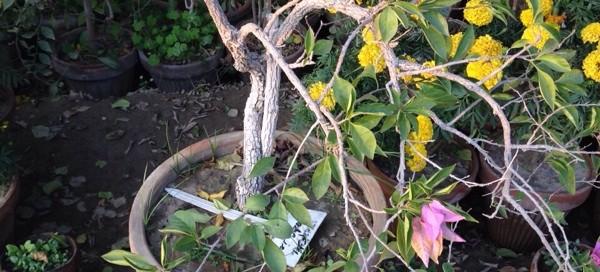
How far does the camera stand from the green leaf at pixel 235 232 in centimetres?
109

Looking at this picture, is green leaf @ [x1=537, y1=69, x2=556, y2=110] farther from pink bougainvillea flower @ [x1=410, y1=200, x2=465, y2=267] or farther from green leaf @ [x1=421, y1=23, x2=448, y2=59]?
pink bougainvillea flower @ [x1=410, y1=200, x2=465, y2=267]

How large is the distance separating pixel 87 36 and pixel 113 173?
2.69 feet

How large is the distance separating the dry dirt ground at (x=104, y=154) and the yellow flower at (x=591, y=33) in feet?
2.75

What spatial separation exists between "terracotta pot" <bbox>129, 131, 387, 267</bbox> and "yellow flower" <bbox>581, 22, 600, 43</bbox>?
0.80 m

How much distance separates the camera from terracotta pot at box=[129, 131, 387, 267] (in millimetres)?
1625

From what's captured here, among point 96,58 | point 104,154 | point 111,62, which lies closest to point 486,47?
point 104,154

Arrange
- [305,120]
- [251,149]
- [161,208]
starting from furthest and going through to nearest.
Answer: [305,120], [161,208], [251,149]

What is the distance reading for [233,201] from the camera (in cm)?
183

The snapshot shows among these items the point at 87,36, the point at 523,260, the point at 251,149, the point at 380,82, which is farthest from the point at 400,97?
the point at 87,36

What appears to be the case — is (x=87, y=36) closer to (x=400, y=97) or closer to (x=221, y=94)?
(x=221, y=94)

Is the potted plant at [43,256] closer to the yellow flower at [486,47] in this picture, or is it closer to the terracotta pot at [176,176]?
the terracotta pot at [176,176]

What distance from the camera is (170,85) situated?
9.78ft

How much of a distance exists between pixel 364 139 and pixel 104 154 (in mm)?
1839

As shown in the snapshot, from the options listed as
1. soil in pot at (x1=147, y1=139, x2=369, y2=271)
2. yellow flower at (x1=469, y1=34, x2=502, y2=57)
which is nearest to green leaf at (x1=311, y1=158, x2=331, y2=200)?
soil in pot at (x1=147, y1=139, x2=369, y2=271)
